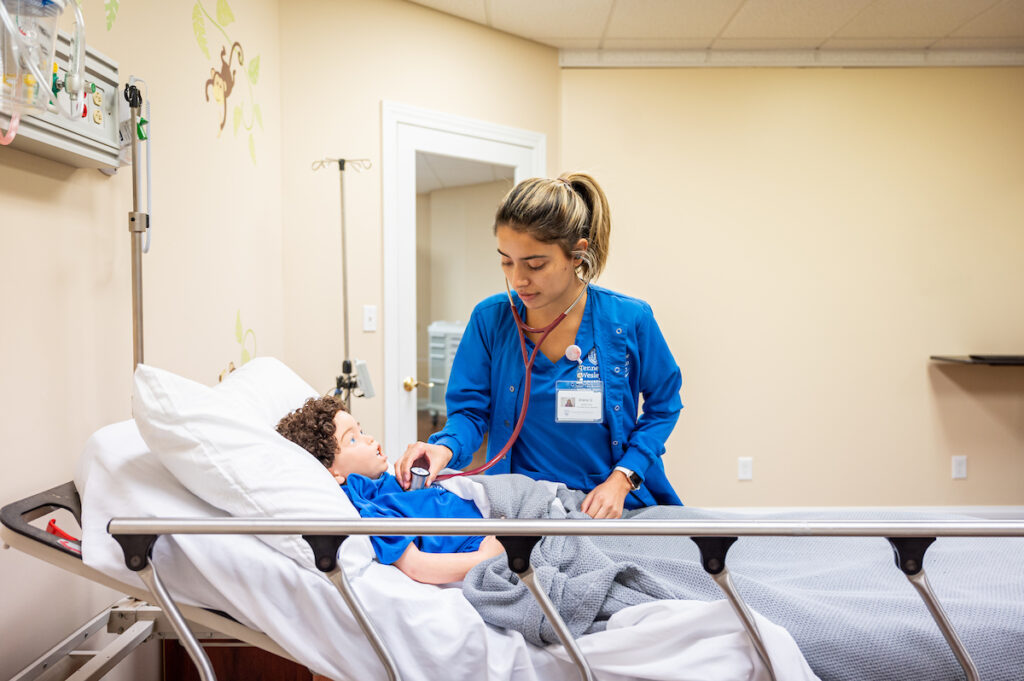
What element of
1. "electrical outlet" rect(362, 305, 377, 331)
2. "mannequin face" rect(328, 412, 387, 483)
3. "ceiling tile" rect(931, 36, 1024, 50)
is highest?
"ceiling tile" rect(931, 36, 1024, 50)

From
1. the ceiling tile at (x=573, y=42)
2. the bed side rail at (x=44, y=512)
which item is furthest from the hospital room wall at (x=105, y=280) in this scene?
the ceiling tile at (x=573, y=42)

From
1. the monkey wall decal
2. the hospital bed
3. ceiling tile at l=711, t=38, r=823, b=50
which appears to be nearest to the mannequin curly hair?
the hospital bed

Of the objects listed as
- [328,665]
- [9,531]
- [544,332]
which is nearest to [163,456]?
[9,531]

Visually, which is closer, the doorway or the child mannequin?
the child mannequin

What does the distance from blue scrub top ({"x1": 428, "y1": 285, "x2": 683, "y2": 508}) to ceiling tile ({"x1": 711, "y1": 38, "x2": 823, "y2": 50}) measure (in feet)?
7.70

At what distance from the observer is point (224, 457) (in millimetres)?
883

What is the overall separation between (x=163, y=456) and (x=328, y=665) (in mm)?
365

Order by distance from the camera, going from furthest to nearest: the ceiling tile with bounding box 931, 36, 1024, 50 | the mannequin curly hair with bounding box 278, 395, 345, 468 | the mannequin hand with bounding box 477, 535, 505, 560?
the ceiling tile with bounding box 931, 36, 1024, 50
the mannequin curly hair with bounding box 278, 395, 345, 468
the mannequin hand with bounding box 477, 535, 505, 560

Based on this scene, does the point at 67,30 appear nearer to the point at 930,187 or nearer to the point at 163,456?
the point at 163,456

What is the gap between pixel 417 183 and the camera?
9.18 ft

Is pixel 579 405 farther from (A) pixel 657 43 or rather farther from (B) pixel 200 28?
(A) pixel 657 43

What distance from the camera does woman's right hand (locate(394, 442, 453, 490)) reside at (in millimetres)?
1255

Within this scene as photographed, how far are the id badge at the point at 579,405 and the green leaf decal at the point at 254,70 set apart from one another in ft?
5.68

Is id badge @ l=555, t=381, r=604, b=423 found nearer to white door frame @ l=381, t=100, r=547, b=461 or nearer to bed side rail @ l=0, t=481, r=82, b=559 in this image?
bed side rail @ l=0, t=481, r=82, b=559
